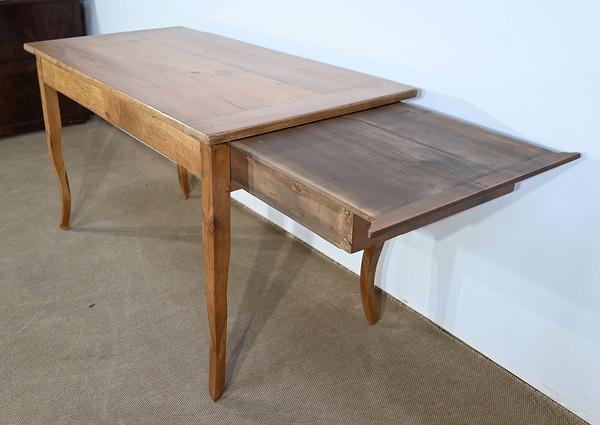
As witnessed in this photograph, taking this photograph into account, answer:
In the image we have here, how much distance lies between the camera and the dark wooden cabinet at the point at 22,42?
10.3 ft

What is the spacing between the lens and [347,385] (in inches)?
65.9

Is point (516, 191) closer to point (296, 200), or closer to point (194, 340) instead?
point (296, 200)

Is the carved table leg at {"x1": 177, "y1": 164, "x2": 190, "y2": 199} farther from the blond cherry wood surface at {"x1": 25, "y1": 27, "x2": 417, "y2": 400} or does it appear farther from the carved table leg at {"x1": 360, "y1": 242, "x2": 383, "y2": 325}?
the carved table leg at {"x1": 360, "y1": 242, "x2": 383, "y2": 325}

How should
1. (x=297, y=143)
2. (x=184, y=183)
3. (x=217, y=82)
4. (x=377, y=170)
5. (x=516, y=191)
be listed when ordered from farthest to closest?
1. (x=184, y=183)
2. (x=217, y=82)
3. (x=516, y=191)
4. (x=297, y=143)
5. (x=377, y=170)

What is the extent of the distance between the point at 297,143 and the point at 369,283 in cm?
66

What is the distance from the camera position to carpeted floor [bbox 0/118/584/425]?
5.23 feet

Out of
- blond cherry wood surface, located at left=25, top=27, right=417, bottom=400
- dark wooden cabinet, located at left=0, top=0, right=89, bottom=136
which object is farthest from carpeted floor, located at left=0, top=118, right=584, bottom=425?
dark wooden cabinet, located at left=0, top=0, right=89, bottom=136

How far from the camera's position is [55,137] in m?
2.25

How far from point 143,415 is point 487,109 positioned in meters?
1.13

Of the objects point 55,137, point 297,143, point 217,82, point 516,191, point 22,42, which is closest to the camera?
point 297,143

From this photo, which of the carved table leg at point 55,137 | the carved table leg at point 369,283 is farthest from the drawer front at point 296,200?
the carved table leg at point 55,137

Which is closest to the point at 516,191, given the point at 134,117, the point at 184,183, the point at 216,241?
the point at 216,241

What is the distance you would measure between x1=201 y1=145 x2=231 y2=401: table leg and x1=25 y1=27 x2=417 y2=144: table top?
77 mm

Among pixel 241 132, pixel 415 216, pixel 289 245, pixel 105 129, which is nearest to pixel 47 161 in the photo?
pixel 105 129
